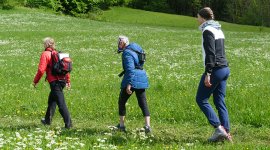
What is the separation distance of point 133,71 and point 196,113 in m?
2.73

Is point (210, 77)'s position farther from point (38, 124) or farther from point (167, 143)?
point (38, 124)

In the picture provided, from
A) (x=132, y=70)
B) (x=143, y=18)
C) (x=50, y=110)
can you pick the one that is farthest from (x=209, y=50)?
(x=143, y=18)

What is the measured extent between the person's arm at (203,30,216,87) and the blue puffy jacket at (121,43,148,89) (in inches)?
69.3

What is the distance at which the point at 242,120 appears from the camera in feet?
35.4

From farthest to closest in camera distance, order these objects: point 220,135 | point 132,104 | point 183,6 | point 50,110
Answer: point 183,6
point 132,104
point 50,110
point 220,135

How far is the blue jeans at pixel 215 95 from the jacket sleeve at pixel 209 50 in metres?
0.32

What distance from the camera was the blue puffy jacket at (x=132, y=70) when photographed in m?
9.44

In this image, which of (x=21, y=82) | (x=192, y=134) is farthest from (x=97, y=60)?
(x=192, y=134)

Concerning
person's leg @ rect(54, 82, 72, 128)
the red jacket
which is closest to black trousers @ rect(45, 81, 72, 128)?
person's leg @ rect(54, 82, 72, 128)

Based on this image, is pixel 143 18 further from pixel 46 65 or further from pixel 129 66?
pixel 129 66

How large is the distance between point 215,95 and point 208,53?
3.56ft

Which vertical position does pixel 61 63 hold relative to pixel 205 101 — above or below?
above

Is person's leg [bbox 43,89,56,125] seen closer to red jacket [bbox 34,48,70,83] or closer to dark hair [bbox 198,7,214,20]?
red jacket [bbox 34,48,70,83]

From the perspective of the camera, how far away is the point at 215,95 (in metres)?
8.95
